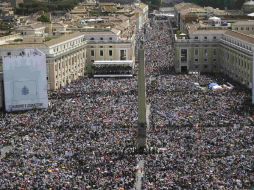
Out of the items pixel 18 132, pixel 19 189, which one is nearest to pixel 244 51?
pixel 18 132

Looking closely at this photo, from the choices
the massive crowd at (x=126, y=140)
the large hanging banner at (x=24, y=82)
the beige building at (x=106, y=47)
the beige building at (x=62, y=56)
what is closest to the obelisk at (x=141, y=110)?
the massive crowd at (x=126, y=140)

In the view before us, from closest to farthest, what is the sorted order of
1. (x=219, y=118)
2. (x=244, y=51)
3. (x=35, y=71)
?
Answer: (x=219, y=118), (x=35, y=71), (x=244, y=51)

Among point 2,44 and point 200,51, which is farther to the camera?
point 200,51

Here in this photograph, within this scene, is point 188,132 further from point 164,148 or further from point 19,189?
point 19,189

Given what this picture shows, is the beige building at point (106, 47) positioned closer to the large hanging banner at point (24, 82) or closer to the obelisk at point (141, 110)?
the large hanging banner at point (24, 82)

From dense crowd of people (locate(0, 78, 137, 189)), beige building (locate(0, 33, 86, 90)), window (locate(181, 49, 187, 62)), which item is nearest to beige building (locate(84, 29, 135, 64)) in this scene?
beige building (locate(0, 33, 86, 90))

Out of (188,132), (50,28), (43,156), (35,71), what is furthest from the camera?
(50,28)

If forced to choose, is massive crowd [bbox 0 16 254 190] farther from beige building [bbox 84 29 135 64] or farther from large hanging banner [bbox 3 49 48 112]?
beige building [bbox 84 29 135 64]

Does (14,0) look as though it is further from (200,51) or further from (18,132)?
(18,132)
